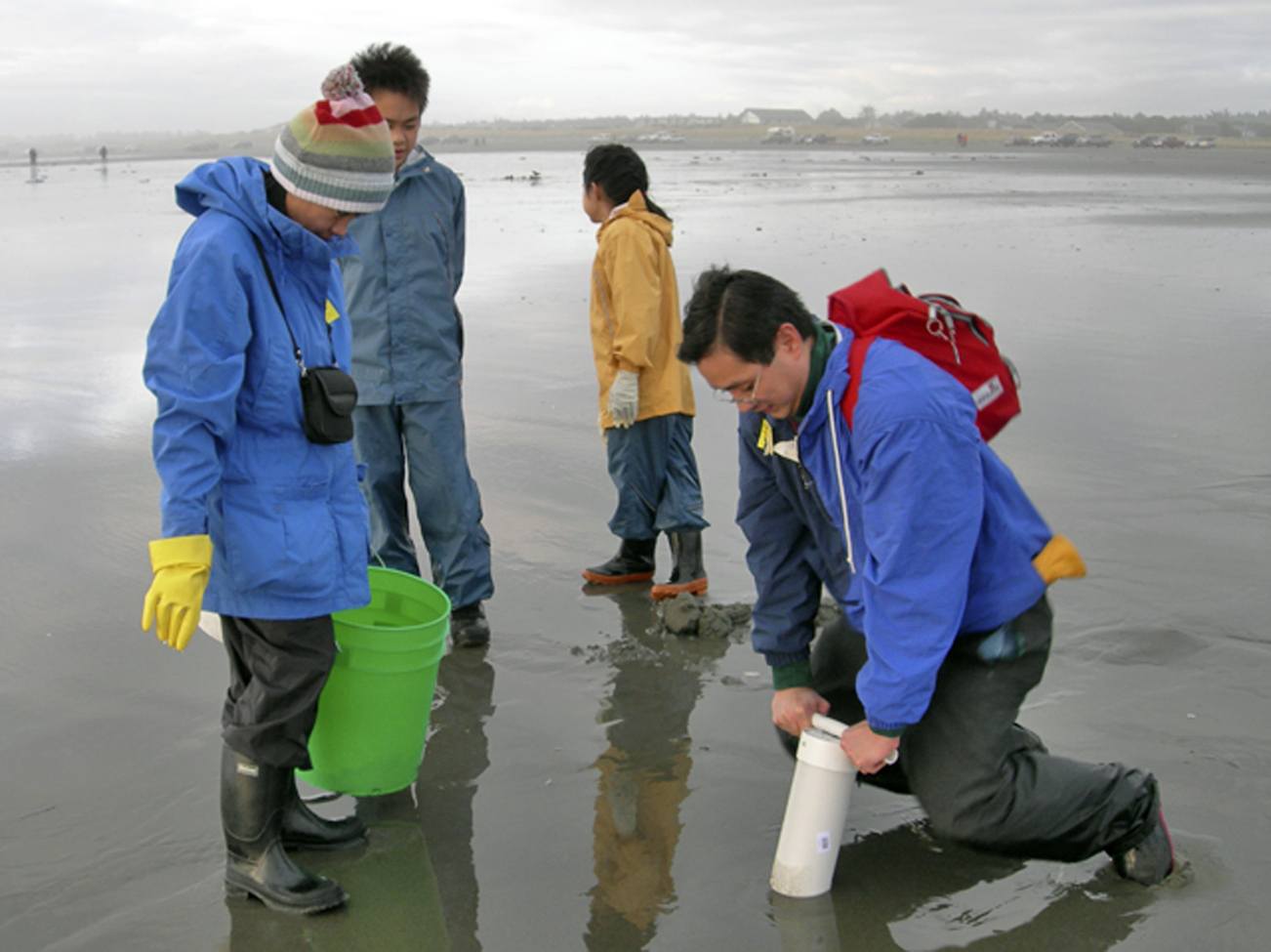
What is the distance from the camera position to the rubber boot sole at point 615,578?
562 centimetres

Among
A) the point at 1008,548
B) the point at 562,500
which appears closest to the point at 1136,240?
the point at 562,500

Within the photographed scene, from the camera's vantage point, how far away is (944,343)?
308cm

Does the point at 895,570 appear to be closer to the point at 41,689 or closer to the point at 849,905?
the point at 849,905

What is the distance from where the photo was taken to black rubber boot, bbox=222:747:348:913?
3.23m

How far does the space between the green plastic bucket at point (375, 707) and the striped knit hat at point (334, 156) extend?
3.70 feet

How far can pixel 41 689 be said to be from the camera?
445 cm

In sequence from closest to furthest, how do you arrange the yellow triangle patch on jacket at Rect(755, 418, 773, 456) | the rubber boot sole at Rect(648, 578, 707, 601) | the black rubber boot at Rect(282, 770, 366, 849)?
the yellow triangle patch on jacket at Rect(755, 418, 773, 456)
the black rubber boot at Rect(282, 770, 366, 849)
the rubber boot sole at Rect(648, 578, 707, 601)

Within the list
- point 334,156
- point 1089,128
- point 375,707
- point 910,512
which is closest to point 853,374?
point 910,512

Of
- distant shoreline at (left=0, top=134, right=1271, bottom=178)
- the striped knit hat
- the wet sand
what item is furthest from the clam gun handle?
distant shoreline at (left=0, top=134, right=1271, bottom=178)

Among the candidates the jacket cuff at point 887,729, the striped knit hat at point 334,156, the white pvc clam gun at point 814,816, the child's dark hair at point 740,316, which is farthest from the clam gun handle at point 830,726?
the striped knit hat at point 334,156

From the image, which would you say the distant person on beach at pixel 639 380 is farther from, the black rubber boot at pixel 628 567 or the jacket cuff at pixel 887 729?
the jacket cuff at pixel 887 729

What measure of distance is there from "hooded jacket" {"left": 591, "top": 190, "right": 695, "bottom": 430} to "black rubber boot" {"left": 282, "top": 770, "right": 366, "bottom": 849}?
→ 8.24ft

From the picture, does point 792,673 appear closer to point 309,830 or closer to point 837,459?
point 837,459

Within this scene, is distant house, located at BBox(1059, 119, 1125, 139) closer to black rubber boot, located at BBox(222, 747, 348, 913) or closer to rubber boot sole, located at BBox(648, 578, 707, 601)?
rubber boot sole, located at BBox(648, 578, 707, 601)
